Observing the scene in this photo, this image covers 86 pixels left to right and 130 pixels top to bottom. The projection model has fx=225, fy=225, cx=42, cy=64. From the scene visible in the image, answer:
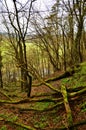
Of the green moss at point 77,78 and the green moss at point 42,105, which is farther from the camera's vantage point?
the green moss at point 77,78

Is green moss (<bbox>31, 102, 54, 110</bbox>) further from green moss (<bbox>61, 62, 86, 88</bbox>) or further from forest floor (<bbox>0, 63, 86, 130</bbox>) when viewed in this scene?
green moss (<bbox>61, 62, 86, 88</bbox>)

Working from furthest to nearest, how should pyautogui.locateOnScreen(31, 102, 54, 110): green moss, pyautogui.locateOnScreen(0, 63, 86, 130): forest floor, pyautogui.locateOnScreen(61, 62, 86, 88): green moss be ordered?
pyautogui.locateOnScreen(61, 62, 86, 88): green moss < pyautogui.locateOnScreen(31, 102, 54, 110): green moss < pyautogui.locateOnScreen(0, 63, 86, 130): forest floor

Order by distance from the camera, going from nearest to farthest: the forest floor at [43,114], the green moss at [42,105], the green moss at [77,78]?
1. the forest floor at [43,114]
2. the green moss at [42,105]
3. the green moss at [77,78]

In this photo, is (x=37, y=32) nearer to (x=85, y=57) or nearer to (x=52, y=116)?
(x=85, y=57)

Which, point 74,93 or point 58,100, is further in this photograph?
point 58,100

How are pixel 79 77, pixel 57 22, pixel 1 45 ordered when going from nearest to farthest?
pixel 79 77, pixel 57 22, pixel 1 45

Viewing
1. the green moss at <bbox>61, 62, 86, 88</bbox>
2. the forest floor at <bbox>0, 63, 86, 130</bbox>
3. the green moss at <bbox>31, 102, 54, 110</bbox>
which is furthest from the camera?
the green moss at <bbox>61, 62, 86, 88</bbox>

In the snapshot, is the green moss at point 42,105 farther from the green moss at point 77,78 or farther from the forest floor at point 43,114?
the green moss at point 77,78

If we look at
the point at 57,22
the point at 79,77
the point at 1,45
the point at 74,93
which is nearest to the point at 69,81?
the point at 79,77

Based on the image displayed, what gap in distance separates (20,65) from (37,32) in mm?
19627

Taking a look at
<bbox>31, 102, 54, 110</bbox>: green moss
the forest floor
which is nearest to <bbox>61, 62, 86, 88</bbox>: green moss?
the forest floor

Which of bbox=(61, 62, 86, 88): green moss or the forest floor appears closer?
the forest floor

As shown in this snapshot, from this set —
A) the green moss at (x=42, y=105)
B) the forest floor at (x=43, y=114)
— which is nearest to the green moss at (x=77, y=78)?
the forest floor at (x=43, y=114)

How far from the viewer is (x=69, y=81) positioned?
13.6m
